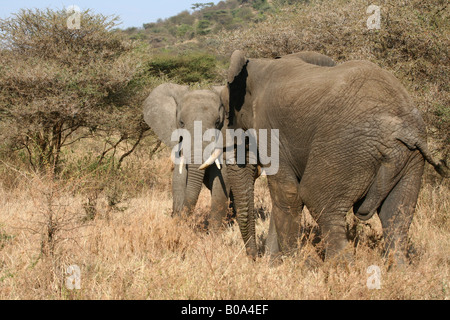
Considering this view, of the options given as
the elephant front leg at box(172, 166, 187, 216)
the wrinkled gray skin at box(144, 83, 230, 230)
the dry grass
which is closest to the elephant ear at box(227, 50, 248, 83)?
the dry grass

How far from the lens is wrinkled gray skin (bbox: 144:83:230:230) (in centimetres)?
680

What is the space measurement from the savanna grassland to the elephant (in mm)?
297

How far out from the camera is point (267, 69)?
4.56 m

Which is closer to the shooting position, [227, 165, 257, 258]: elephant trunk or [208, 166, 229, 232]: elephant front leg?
[227, 165, 257, 258]: elephant trunk

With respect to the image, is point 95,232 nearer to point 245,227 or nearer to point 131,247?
point 131,247

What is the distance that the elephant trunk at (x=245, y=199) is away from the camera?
5074 millimetres

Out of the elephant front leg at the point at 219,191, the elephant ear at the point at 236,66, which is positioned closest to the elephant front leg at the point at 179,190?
the elephant front leg at the point at 219,191

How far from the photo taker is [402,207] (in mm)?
3654

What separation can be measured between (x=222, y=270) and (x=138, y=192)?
511cm

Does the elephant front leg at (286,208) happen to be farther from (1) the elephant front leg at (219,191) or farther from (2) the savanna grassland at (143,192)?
(1) the elephant front leg at (219,191)

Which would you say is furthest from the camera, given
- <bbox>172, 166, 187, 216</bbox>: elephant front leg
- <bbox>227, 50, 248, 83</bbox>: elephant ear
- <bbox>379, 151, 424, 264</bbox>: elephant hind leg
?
<bbox>172, 166, 187, 216</bbox>: elephant front leg

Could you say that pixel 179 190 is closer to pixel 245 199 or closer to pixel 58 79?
pixel 245 199

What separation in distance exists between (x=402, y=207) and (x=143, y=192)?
591 centimetres

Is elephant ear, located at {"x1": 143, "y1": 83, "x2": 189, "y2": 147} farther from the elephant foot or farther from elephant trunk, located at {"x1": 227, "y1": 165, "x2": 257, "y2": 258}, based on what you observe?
the elephant foot
